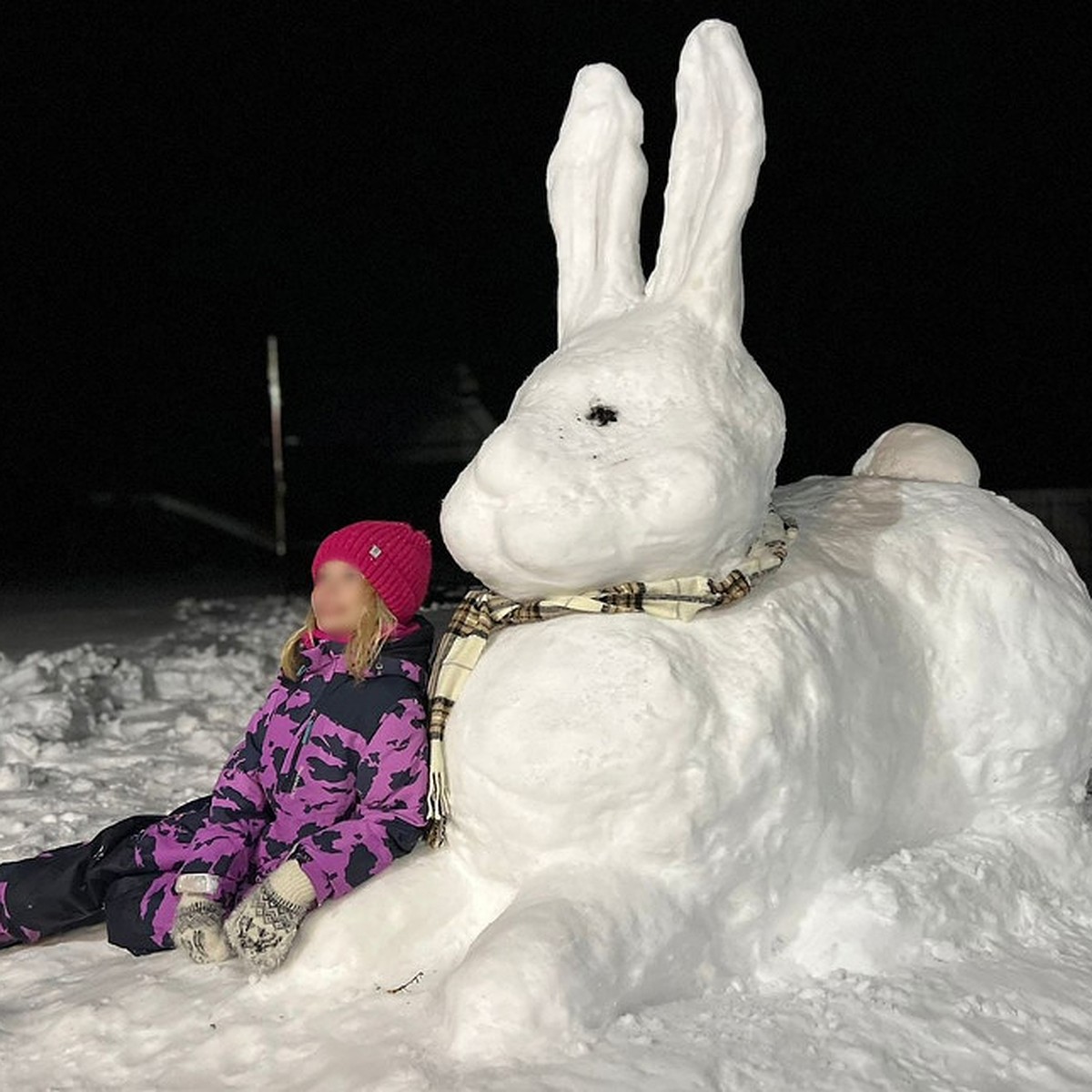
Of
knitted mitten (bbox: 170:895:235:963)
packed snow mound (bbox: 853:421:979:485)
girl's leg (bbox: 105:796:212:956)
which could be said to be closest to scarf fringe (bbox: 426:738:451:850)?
knitted mitten (bbox: 170:895:235:963)

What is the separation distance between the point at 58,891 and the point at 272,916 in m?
0.64

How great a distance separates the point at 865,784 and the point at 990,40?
7.19 metres

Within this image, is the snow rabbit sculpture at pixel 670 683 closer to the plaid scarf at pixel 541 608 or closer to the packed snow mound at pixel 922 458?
the plaid scarf at pixel 541 608

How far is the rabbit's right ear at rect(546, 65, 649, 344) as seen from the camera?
260 cm

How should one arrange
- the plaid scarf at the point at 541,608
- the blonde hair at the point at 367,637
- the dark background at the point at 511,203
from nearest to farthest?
the plaid scarf at the point at 541,608 → the blonde hair at the point at 367,637 → the dark background at the point at 511,203

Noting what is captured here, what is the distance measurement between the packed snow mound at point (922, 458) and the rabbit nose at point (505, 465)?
124 centimetres

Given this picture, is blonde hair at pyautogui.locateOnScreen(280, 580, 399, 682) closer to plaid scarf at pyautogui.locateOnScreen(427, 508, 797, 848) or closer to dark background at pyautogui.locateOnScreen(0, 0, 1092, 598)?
plaid scarf at pyautogui.locateOnScreen(427, 508, 797, 848)

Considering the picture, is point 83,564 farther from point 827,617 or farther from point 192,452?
point 827,617

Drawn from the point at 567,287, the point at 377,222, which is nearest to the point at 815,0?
the point at 377,222

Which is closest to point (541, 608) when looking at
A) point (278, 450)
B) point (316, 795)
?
point (316, 795)

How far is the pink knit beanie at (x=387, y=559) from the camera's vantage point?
247cm

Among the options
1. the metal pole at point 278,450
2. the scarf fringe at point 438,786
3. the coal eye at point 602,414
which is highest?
the coal eye at point 602,414

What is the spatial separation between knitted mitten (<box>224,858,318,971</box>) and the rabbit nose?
73 cm

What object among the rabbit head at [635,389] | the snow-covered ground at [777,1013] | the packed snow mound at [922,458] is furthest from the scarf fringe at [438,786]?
the packed snow mound at [922,458]
